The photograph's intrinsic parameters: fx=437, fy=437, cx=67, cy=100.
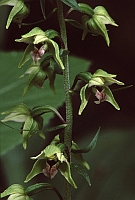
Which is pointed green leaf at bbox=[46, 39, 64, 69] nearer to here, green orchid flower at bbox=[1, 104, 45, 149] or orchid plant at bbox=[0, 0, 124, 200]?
orchid plant at bbox=[0, 0, 124, 200]

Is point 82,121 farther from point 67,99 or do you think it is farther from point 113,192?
point 67,99

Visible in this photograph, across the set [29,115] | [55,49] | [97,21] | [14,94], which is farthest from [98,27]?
[14,94]

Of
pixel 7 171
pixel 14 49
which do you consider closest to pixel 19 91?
pixel 14 49

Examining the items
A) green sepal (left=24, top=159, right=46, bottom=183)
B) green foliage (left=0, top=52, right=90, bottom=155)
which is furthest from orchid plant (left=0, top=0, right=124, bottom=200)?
green foliage (left=0, top=52, right=90, bottom=155)

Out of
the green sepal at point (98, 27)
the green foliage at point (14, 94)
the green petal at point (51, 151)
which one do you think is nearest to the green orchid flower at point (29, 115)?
the green petal at point (51, 151)

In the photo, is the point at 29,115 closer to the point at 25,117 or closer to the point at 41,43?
the point at 25,117

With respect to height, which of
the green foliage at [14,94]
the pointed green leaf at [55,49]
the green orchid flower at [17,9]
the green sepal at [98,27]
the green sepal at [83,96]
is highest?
the green orchid flower at [17,9]

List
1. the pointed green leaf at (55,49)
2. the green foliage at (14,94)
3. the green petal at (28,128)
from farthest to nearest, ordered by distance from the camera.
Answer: the green foliage at (14,94), the green petal at (28,128), the pointed green leaf at (55,49)

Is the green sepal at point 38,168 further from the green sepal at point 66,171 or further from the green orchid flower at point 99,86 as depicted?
the green orchid flower at point 99,86

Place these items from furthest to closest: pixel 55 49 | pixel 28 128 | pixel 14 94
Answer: pixel 14 94 < pixel 28 128 < pixel 55 49

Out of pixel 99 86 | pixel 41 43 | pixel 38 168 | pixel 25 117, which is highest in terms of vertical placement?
pixel 41 43
